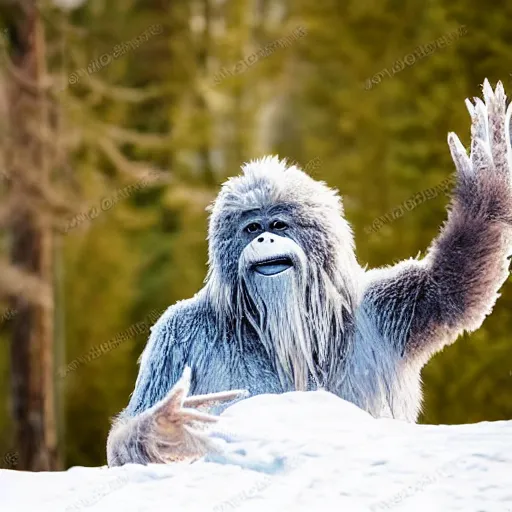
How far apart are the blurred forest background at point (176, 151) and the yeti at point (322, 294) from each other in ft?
14.6

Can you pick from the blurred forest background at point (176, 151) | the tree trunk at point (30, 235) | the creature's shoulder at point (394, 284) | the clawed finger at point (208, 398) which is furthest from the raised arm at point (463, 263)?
the tree trunk at point (30, 235)

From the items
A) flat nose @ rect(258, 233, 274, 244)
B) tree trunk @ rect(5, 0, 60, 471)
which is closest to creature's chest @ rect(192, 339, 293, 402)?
flat nose @ rect(258, 233, 274, 244)

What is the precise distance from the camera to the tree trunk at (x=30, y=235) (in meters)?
8.71

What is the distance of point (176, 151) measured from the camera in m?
12.2

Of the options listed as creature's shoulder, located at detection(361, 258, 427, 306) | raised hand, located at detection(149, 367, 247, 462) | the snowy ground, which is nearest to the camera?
the snowy ground

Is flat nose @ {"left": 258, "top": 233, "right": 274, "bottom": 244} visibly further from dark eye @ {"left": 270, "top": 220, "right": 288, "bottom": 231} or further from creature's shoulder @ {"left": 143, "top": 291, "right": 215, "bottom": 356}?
creature's shoulder @ {"left": 143, "top": 291, "right": 215, "bottom": 356}

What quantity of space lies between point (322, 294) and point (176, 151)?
9.38 m

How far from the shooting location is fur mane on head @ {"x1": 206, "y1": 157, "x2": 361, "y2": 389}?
9.77 feet

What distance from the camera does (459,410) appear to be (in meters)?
8.52

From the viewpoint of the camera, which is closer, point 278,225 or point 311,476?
point 311,476

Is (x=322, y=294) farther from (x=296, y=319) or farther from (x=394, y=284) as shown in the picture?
(x=394, y=284)

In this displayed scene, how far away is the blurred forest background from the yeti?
445cm

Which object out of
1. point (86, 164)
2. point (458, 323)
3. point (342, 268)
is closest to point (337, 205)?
point (342, 268)

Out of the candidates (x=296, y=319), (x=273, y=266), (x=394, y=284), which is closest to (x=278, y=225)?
(x=273, y=266)
